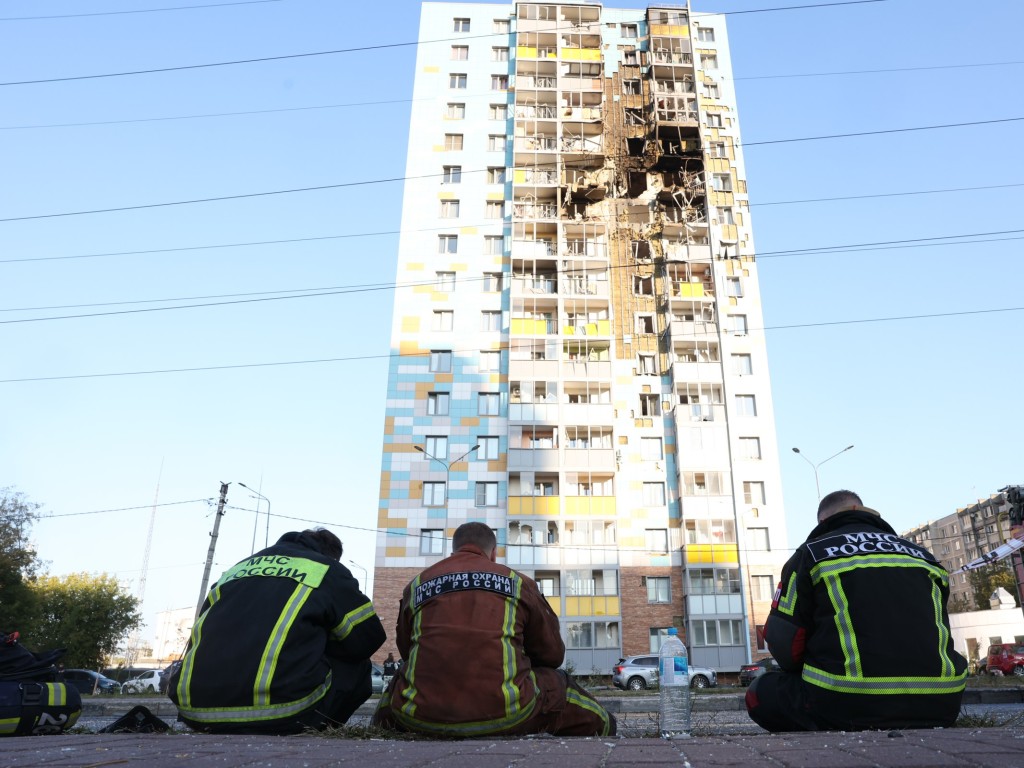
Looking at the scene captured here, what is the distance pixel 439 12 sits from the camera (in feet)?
176

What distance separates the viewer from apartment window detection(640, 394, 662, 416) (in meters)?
43.7

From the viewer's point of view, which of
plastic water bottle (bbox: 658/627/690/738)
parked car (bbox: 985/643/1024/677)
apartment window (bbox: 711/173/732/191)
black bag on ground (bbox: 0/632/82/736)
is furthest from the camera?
apartment window (bbox: 711/173/732/191)

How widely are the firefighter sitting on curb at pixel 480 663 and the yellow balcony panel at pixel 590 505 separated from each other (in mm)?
35729

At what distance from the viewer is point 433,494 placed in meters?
40.5

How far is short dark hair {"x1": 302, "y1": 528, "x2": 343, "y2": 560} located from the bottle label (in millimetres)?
2406

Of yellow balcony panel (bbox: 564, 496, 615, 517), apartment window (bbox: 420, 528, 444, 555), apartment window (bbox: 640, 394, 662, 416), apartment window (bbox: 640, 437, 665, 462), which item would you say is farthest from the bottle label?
apartment window (bbox: 640, 394, 662, 416)

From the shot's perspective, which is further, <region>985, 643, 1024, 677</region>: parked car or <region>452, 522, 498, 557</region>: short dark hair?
<region>985, 643, 1024, 677</region>: parked car

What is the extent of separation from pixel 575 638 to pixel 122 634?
129ft

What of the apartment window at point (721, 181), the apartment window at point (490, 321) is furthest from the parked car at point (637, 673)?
the apartment window at point (721, 181)

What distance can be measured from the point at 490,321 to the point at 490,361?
2.57 m

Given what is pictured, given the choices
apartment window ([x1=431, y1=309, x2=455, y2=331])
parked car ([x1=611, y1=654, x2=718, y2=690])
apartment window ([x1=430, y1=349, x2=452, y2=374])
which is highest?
apartment window ([x1=431, y1=309, x2=455, y2=331])

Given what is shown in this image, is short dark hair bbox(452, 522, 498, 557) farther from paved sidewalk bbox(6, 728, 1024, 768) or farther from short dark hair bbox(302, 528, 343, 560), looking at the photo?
paved sidewalk bbox(6, 728, 1024, 768)

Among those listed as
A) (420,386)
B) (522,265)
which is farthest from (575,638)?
(522,265)

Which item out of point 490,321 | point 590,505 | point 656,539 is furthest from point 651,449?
point 490,321
